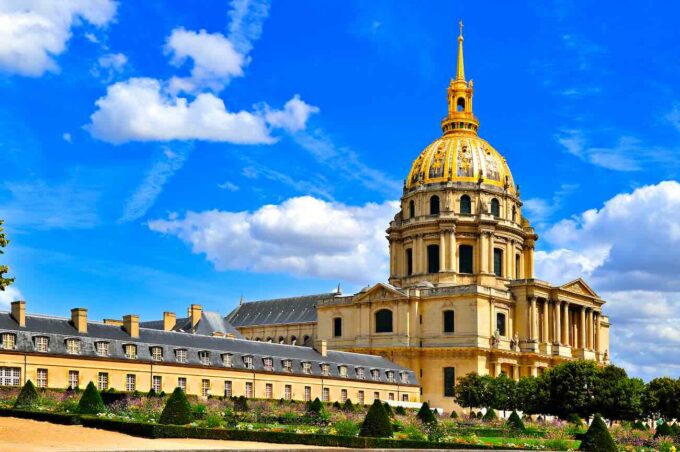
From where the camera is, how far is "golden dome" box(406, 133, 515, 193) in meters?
101

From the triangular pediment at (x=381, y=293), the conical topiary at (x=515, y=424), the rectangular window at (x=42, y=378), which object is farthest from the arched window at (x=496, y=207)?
the rectangular window at (x=42, y=378)

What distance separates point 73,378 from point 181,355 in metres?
8.37

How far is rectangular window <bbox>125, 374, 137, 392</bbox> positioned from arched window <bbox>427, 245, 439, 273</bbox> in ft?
147

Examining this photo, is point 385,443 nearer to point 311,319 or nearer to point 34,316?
point 34,316

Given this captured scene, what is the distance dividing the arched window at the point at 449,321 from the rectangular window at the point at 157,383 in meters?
37.3

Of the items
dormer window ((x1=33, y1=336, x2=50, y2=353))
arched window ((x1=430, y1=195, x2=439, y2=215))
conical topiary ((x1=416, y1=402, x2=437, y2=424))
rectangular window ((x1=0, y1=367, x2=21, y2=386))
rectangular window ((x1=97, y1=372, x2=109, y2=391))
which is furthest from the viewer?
arched window ((x1=430, y1=195, x2=439, y2=215))

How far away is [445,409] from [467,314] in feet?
29.2

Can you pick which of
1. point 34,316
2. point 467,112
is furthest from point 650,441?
point 467,112

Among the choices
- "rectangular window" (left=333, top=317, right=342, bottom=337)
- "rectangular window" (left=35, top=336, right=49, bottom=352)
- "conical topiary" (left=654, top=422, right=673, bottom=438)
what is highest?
"rectangular window" (left=333, top=317, right=342, bottom=337)

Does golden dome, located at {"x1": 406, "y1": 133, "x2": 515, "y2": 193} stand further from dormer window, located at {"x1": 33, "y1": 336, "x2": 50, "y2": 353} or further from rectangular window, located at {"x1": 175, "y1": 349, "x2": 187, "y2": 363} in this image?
dormer window, located at {"x1": 33, "y1": 336, "x2": 50, "y2": 353}

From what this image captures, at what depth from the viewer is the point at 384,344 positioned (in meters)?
94.6

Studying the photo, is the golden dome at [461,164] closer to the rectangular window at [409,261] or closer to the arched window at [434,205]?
the arched window at [434,205]

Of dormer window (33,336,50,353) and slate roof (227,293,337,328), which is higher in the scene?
slate roof (227,293,337,328)

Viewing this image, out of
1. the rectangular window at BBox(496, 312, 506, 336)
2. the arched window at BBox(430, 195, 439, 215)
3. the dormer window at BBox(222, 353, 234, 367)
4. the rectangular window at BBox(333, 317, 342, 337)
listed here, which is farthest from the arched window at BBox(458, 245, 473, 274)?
the dormer window at BBox(222, 353, 234, 367)
